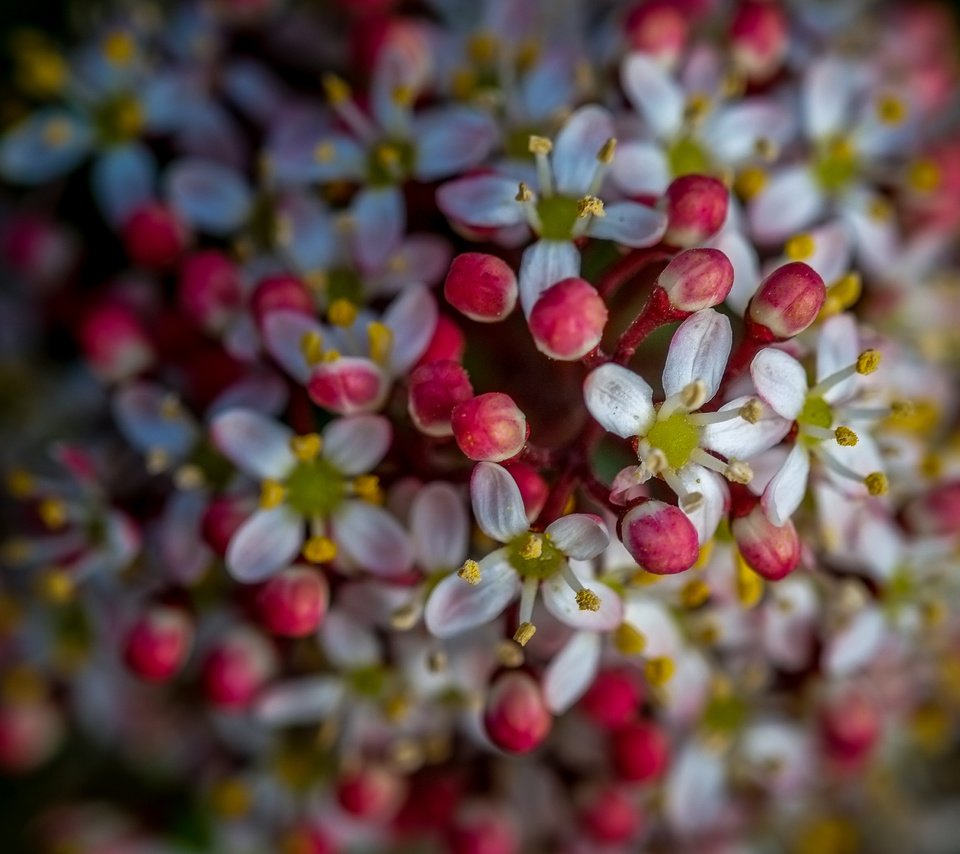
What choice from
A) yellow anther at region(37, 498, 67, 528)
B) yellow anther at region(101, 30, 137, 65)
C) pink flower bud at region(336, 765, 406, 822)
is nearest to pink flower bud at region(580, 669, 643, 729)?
pink flower bud at region(336, 765, 406, 822)

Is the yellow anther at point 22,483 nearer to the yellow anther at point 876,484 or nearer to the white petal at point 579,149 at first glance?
the white petal at point 579,149

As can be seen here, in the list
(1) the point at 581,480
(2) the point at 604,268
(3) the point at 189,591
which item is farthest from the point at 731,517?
(3) the point at 189,591

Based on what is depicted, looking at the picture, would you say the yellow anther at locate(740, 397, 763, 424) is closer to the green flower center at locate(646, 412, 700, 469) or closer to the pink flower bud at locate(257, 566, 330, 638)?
the green flower center at locate(646, 412, 700, 469)

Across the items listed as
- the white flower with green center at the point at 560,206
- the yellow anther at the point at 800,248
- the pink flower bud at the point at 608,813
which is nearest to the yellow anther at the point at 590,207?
the white flower with green center at the point at 560,206

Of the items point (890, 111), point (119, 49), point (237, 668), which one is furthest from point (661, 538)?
point (119, 49)

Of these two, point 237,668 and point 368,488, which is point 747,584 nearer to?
point 368,488
